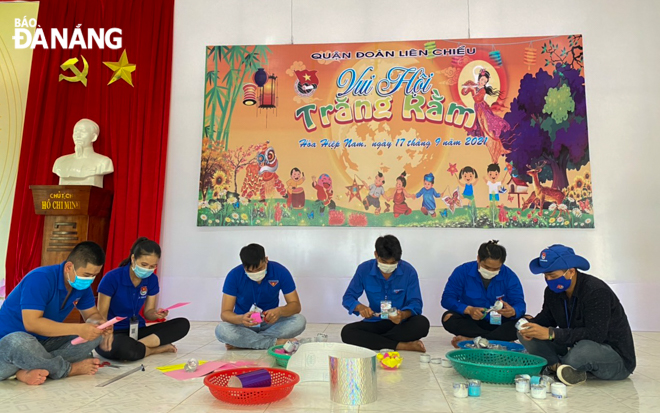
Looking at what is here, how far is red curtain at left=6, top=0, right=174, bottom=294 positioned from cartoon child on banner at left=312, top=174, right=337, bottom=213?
168 cm

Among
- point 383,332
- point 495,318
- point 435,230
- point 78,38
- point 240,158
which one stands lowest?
point 383,332

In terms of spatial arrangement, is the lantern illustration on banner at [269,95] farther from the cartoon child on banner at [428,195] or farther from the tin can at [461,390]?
the tin can at [461,390]

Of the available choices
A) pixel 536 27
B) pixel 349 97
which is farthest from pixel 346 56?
pixel 536 27

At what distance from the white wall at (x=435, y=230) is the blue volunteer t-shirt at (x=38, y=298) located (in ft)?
8.11

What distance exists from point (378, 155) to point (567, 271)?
2727mm

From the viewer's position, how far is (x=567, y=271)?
2.52 metres

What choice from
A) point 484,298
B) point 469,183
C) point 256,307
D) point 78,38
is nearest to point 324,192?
point 469,183

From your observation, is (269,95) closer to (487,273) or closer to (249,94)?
(249,94)

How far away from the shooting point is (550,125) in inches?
191

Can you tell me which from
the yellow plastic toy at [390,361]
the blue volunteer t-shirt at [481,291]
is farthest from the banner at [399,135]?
the yellow plastic toy at [390,361]

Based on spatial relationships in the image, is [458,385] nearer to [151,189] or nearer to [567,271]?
[567,271]

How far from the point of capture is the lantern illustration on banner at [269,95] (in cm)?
516

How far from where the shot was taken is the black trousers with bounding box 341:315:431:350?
3371 millimetres

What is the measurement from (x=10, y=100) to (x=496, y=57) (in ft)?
17.8
